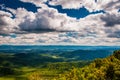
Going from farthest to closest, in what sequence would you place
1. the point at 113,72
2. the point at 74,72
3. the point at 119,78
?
the point at 74,72
the point at 113,72
the point at 119,78

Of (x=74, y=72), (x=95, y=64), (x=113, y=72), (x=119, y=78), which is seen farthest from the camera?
(x=95, y=64)

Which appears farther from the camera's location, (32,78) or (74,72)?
→ (32,78)

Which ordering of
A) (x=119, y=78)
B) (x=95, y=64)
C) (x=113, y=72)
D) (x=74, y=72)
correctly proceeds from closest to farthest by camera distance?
(x=119, y=78) < (x=113, y=72) < (x=74, y=72) < (x=95, y=64)

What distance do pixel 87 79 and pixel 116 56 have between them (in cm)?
4680

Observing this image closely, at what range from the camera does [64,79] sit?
412ft

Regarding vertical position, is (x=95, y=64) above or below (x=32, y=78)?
above

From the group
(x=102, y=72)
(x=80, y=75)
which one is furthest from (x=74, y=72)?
(x=102, y=72)

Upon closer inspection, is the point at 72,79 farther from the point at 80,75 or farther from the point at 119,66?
the point at 119,66

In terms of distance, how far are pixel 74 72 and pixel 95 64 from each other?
20862 mm

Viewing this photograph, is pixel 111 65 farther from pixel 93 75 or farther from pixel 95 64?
pixel 95 64

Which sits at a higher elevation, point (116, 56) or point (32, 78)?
point (116, 56)

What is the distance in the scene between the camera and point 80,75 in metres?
125

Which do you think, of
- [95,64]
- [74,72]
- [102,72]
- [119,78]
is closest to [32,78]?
[74,72]

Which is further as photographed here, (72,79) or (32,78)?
(32,78)
